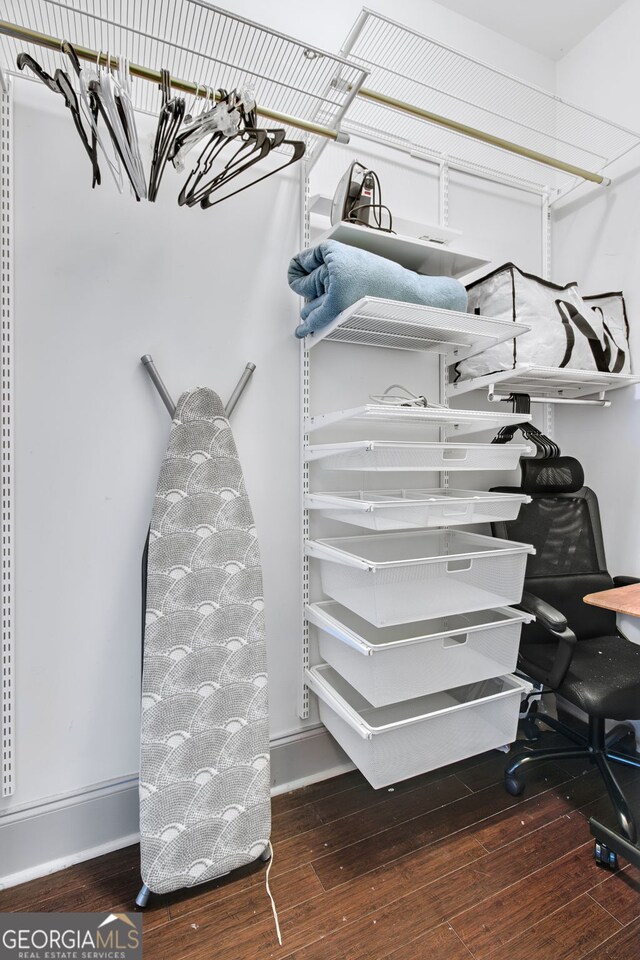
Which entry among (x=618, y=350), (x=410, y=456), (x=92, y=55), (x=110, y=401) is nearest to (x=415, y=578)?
(x=410, y=456)

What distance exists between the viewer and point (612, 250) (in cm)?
200

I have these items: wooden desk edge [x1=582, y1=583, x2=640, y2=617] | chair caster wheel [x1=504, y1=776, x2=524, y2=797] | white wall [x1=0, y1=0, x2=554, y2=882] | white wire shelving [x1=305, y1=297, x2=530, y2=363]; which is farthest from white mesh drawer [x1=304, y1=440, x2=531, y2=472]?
chair caster wheel [x1=504, y1=776, x2=524, y2=797]

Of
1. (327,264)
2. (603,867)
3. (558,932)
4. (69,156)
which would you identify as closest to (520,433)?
(327,264)

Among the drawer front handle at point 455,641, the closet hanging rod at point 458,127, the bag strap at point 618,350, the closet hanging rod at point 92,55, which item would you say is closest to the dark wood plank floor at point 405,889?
the drawer front handle at point 455,641

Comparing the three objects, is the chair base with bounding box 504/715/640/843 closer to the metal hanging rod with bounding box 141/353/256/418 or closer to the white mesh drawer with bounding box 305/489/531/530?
the white mesh drawer with bounding box 305/489/531/530

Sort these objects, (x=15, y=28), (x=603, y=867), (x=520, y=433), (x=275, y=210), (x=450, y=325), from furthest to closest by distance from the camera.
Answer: (x=520, y=433) < (x=275, y=210) < (x=450, y=325) < (x=603, y=867) < (x=15, y=28)

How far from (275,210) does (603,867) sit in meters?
2.33

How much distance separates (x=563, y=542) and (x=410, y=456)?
95cm

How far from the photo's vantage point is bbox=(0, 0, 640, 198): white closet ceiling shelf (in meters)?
1.31

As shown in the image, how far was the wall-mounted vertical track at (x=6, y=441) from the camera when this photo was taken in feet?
4.25

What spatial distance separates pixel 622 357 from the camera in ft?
6.18

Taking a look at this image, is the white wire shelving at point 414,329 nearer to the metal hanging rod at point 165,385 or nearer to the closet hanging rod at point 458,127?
the metal hanging rod at point 165,385

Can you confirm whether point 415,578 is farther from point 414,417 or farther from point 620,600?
point 620,600

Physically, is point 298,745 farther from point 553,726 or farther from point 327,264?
point 327,264
